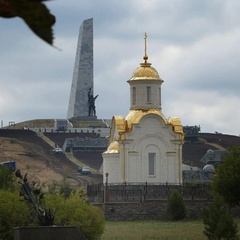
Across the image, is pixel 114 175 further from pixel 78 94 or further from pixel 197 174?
pixel 78 94

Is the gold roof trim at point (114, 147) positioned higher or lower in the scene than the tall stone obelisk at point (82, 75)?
lower

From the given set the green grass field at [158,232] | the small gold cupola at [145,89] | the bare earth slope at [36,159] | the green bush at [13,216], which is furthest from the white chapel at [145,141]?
the bare earth slope at [36,159]

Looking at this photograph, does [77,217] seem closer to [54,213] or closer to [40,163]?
[54,213]

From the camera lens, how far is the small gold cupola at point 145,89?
57.6 metres

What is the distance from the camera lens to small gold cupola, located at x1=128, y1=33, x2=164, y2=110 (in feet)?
189

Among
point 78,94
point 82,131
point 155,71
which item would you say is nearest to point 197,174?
point 155,71

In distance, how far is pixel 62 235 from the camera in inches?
922

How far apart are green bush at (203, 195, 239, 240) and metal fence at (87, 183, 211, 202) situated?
72.0 ft

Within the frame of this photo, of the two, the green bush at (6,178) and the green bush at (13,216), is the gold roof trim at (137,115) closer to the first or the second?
the green bush at (6,178)

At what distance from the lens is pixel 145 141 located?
58031 mm

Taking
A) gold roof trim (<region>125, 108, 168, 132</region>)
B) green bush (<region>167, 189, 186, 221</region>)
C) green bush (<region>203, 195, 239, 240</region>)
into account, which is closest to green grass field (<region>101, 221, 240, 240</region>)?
green bush (<region>203, 195, 239, 240</region>)

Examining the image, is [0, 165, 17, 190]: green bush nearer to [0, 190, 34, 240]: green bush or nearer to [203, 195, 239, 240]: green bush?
[0, 190, 34, 240]: green bush

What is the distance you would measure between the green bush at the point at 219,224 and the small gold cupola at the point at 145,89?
25.7m

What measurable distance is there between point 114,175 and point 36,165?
41539mm
